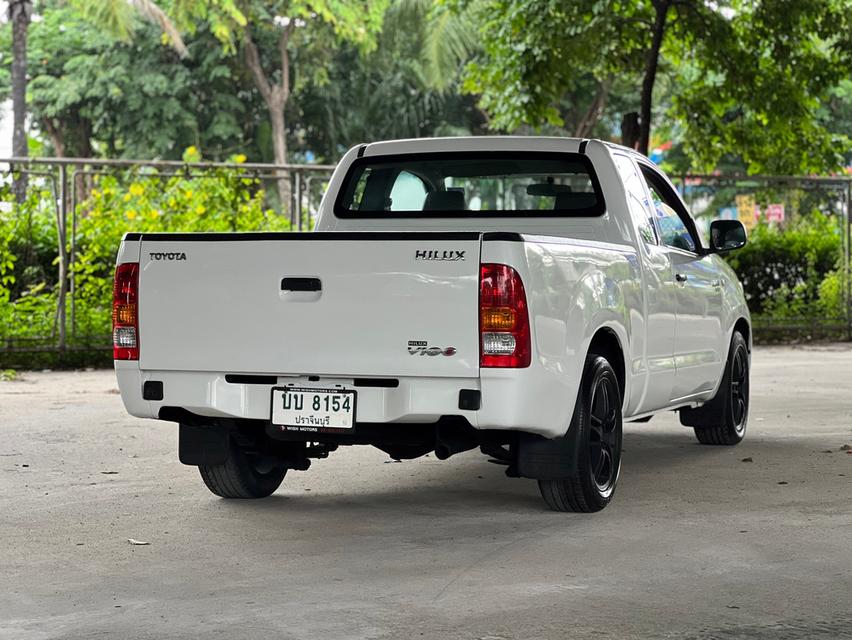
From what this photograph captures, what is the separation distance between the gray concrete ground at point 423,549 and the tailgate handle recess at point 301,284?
1140mm

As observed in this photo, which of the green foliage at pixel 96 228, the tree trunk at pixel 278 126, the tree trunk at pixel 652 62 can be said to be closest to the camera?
the green foliage at pixel 96 228

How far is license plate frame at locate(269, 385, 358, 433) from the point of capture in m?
6.76

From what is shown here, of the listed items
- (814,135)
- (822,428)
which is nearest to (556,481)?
(822,428)

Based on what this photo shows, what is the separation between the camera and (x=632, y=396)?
797cm

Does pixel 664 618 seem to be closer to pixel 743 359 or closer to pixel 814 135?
pixel 743 359

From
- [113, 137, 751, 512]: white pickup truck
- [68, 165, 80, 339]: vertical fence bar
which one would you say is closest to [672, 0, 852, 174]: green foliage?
[68, 165, 80, 339]: vertical fence bar

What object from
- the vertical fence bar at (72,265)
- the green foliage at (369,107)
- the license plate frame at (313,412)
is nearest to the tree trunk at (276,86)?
the green foliage at (369,107)

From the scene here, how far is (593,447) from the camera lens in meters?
7.42

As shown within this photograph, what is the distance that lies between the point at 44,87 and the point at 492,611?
39792mm

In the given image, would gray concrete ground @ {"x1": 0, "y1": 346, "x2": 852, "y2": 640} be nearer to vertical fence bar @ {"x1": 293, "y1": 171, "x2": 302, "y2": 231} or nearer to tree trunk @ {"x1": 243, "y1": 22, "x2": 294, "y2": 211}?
vertical fence bar @ {"x1": 293, "y1": 171, "x2": 302, "y2": 231}

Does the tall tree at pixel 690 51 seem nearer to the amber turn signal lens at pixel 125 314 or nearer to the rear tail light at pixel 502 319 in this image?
the amber turn signal lens at pixel 125 314

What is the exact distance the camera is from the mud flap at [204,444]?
7.45 metres

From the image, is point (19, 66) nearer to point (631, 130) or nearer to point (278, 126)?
point (278, 126)

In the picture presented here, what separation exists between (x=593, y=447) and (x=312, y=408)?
151cm
